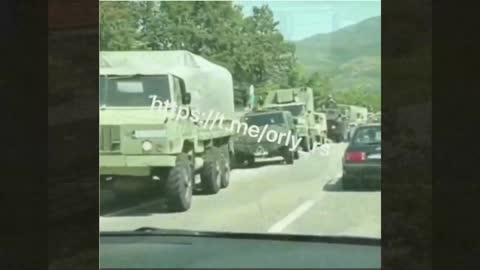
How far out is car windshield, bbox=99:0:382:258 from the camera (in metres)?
6.63

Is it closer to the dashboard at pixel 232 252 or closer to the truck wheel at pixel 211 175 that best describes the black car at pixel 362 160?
the dashboard at pixel 232 252

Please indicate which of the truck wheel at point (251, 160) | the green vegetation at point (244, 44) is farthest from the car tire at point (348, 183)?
the truck wheel at point (251, 160)

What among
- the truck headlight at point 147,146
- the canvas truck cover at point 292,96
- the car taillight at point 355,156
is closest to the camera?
the car taillight at point 355,156

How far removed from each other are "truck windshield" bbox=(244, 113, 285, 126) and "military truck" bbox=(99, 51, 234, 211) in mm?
176

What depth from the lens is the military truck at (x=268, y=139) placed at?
668cm

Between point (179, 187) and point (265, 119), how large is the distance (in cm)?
92

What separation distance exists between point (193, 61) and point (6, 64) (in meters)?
4.12

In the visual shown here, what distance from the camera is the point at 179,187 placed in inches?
270

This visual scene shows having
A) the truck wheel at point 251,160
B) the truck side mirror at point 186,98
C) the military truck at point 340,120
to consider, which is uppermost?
the truck side mirror at point 186,98

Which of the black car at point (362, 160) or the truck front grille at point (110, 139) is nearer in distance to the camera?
the black car at point (362, 160)

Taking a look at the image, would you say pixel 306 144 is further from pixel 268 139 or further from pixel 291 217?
pixel 291 217

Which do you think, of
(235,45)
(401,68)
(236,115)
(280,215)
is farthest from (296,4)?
(401,68)

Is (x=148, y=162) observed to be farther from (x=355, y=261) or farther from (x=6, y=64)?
(x=6, y=64)

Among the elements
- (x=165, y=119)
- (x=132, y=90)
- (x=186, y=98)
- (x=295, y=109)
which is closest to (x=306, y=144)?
(x=295, y=109)
